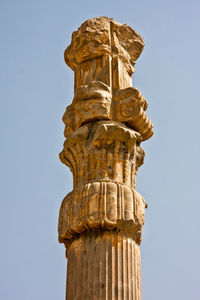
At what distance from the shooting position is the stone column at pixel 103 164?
10727 millimetres

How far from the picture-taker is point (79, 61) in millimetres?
13938

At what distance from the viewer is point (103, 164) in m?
11.8

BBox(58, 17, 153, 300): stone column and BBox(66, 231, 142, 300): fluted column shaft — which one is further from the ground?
BBox(58, 17, 153, 300): stone column

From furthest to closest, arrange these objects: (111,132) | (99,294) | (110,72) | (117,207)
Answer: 1. (110,72)
2. (111,132)
3. (117,207)
4. (99,294)

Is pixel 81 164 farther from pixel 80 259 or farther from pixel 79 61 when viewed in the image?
pixel 79 61

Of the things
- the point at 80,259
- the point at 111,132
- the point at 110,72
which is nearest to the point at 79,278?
the point at 80,259

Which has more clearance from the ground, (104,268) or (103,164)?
(103,164)

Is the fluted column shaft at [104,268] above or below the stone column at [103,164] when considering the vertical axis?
below

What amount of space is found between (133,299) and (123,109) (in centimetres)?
429

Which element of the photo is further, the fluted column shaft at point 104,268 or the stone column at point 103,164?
the stone column at point 103,164

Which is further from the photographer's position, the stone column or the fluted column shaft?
the stone column

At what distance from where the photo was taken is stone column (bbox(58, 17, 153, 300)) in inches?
422

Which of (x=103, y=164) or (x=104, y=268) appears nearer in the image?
(x=104, y=268)

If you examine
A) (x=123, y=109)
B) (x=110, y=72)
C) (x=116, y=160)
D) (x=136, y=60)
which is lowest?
(x=116, y=160)
